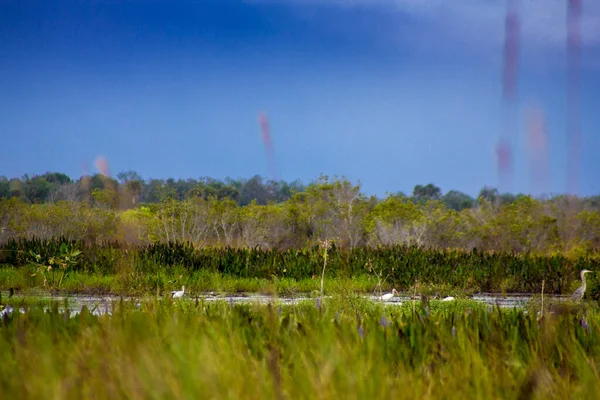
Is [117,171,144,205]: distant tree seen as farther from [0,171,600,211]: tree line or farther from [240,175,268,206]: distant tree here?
[240,175,268,206]: distant tree

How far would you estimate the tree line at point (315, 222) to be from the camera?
27328mm

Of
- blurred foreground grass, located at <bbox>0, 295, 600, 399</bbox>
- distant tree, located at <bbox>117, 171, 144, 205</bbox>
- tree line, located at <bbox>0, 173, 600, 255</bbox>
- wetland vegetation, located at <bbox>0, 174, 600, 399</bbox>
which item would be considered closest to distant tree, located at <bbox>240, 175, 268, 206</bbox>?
distant tree, located at <bbox>117, 171, 144, 205</bbox>

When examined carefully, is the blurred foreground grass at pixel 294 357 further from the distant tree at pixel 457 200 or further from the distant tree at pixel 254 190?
the distant tree at pixel 457 200

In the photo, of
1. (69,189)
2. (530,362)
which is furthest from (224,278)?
(69,189)

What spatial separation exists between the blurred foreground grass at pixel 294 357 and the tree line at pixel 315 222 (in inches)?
841

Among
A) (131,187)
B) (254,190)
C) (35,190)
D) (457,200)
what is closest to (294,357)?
(131,187)

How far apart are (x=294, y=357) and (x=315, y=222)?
990 inches

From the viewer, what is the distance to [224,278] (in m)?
15.3

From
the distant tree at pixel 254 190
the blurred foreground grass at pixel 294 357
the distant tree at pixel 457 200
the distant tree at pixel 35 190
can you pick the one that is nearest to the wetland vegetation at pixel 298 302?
the blurred foreground grass at pixel 294 357

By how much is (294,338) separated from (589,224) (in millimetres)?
26965

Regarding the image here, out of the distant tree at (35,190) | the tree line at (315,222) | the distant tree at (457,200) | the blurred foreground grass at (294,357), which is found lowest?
the blurred foreground grass at (294,357)

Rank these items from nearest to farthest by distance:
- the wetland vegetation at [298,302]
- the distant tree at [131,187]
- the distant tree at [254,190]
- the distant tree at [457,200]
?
the wetland vegetation at [298,302], the distant tree at [131,187], the distant tree at [254,190], the distant tree at [457,200]

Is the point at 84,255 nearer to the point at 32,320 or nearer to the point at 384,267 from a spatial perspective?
the point at 384,267

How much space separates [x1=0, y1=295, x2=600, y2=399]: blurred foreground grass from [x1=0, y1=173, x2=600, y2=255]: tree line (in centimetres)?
2136
